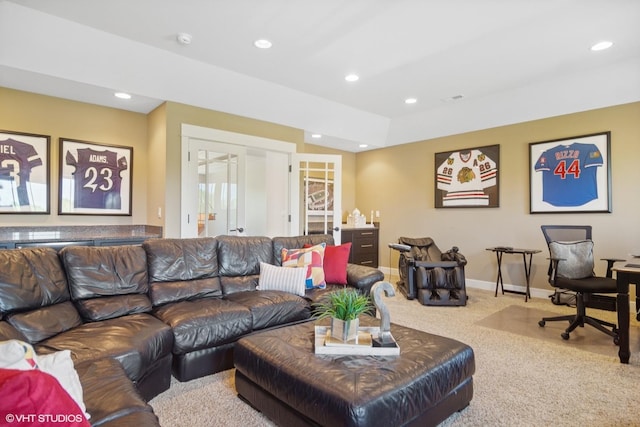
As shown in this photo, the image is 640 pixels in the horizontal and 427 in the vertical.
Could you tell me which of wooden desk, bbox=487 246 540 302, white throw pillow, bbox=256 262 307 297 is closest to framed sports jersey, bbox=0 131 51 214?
white throw pillow, bbox=256 262 307 297

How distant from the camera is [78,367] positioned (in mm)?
1561

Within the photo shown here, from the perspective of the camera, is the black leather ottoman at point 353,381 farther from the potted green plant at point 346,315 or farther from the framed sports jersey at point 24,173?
the framed sports jersey at point 24,173

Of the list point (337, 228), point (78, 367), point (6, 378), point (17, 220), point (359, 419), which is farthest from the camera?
point (337, 228)

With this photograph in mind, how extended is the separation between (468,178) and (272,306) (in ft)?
14.0

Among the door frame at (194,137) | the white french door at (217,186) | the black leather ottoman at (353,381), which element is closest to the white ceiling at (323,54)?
the door frame at (194,137)

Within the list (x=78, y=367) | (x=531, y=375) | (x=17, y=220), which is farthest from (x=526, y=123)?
(x=17, y=220)

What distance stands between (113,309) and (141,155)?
9.33 feet

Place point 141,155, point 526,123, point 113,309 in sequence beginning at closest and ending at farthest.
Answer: point 113,309 → point 141,155 → point 526,123

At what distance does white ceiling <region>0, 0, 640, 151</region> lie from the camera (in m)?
2.87

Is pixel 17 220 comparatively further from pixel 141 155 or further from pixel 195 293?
pixel 195 293

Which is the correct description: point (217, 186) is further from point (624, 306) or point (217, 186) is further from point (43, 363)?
point (624, 306)

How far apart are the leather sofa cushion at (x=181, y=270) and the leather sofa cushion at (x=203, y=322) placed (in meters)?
0.16

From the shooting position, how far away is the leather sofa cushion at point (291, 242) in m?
3.49

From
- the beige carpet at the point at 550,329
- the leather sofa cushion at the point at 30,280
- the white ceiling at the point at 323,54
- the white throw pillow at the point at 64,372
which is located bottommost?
the beige carpet at the point at 550,329
